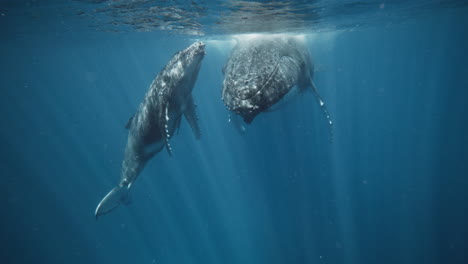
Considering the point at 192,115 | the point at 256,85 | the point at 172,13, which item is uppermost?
the point at 172,13

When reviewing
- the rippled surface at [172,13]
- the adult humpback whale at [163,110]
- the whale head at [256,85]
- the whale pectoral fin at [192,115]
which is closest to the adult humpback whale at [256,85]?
the whale head at [256,85]

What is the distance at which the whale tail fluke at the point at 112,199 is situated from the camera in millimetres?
10461

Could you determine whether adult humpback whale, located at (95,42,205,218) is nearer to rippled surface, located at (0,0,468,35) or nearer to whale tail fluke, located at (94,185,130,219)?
whale tail fluke, located at (94,185,130,219)

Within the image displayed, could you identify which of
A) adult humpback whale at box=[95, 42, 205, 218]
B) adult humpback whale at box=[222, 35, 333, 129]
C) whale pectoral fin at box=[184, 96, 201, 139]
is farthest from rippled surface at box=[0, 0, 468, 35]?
adult humpback whale at box=[222, 35, 333, 129]

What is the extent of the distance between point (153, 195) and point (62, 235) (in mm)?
12996

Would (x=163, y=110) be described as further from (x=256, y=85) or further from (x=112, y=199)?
(x=112, y=199)

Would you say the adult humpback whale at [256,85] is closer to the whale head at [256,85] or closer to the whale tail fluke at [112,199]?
the whale head at [256,85]

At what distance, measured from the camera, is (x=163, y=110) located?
7410 millimetres

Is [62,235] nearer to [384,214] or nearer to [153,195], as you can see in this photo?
[153,195]

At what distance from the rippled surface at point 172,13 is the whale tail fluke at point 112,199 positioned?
852 centimetres

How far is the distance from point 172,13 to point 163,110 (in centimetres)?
941

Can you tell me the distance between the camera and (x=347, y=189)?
30.3 m

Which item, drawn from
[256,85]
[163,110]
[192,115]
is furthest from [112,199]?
[256,85]

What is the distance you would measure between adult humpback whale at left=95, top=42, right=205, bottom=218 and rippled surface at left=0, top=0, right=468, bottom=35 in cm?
596
